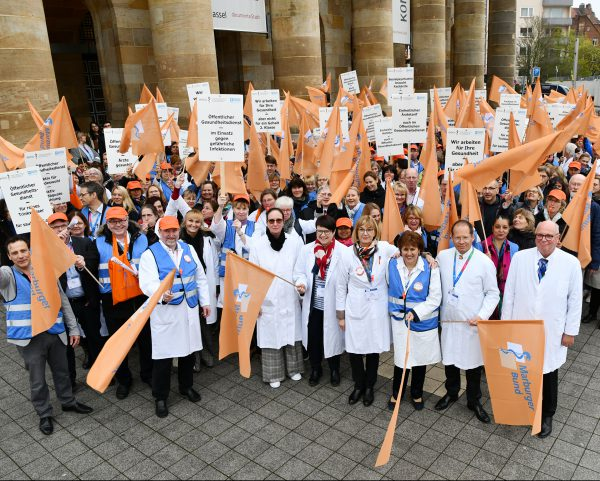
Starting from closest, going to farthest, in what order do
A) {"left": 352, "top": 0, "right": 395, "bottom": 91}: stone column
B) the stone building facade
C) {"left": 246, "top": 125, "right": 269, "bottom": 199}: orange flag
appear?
{"left": 246, "top": 125, "right": 269, "bottom": 199}: orange flag < the stone building facade < {"left": 352, "top": 0, "right": 395, "bottom": 91}: stone column

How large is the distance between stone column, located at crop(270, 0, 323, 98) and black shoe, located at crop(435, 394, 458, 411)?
13344mm

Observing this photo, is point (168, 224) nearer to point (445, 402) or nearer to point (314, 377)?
point (314, 377)

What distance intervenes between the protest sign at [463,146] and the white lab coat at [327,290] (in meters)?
2.87

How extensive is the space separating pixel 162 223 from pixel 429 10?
71.6 feet

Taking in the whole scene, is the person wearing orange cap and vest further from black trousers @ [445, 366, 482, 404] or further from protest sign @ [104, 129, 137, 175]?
protest sign @ [104, 129, 137, 175]

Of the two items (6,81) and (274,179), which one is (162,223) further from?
(6,81)

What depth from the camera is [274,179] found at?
9.52m

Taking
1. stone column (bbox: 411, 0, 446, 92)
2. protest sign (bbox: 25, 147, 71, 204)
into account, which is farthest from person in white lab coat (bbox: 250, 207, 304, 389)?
stone column (bbox: 411, 0, 446, 92)

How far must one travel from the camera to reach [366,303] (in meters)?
5.46

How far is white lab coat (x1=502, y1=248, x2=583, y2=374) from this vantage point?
4.77m

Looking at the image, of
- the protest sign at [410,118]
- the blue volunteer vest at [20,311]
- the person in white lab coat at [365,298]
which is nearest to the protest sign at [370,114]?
the protest sign at [410,118]

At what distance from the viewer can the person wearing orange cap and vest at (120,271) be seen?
5.72 metres

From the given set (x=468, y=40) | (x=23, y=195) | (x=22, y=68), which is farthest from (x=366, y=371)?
(x=468, y=40)

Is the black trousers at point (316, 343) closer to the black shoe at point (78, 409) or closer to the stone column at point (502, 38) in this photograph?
the black shoe at point (78, 409)
